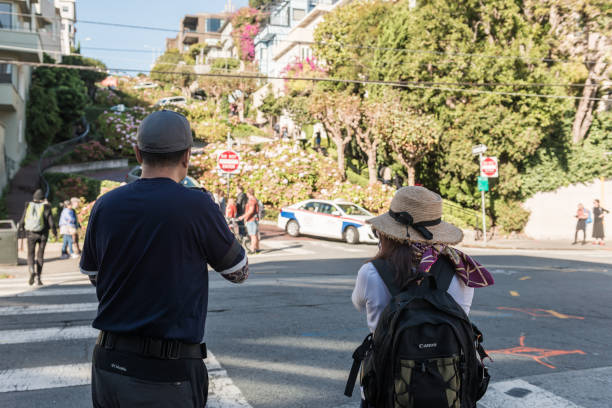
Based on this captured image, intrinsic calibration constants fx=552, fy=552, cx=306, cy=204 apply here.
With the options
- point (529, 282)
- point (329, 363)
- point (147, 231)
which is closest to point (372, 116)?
point (529, 282)

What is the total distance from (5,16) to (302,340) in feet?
98.3

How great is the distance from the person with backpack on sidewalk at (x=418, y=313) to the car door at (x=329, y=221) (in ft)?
59.4

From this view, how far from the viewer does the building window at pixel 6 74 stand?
89.3 ft

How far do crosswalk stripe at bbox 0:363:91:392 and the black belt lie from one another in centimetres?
311

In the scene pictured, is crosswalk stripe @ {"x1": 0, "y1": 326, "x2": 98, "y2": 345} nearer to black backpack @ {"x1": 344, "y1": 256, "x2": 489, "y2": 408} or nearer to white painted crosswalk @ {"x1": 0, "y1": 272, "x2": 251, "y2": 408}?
white painted crosswalk @ {"x1": 0, "y1": 272, "x2": 251, "y2": 408}

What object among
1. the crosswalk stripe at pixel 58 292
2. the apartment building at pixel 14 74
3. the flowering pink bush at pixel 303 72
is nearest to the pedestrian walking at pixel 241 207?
the crosswalk stripe at pixel 58 292

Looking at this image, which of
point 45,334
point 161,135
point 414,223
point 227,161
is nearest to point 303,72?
point 227,161

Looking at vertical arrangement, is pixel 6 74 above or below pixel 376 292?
above

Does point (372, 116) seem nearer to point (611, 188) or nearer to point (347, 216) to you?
point (347, 216)

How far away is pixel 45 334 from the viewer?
6617 mm

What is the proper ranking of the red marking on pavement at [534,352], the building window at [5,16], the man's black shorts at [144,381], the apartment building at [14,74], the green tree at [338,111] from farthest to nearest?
1. the building window at [5,16]
2. the green tree at [338,111]
3. the apartment building at [14,74]
4. the red marking on pavement at [534,352]
5. the man's black shorts at [144,381]

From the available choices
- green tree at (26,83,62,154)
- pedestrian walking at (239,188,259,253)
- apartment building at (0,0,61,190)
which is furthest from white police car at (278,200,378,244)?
green tree at (26,83,62,154)

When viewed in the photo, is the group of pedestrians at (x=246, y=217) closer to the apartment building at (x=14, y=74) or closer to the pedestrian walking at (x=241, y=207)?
the pedestrian walking at (x=241, y=207)

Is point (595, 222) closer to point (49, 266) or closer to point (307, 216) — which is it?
point (307, 216)
